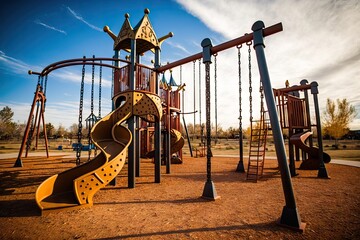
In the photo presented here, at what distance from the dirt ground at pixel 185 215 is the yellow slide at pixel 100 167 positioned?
1.22 ft

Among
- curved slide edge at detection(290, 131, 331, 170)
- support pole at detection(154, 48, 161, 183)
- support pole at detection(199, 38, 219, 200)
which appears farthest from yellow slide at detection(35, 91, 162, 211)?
curved slide edge at detection(290, 131, 331, 170)

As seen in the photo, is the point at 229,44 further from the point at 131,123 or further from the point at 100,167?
the point at 100,167

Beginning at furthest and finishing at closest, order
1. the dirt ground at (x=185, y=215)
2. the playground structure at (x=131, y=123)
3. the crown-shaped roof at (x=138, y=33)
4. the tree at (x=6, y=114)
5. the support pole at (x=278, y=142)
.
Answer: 1. the tree at (x=6, y=114)
2. the crown-shaped roof at (x=138, y=33)
3. the playground structure at (x=131, y=123)
4. the support pole at (x=278, y=142)
5. the dirt ground at (x=185, y=215)

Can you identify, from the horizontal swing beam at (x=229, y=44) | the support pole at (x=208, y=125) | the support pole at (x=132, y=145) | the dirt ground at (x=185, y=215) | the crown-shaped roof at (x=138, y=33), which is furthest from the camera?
the crown-shaped roof at (x=138, y=33)

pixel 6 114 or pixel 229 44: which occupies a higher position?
pixel 6 114

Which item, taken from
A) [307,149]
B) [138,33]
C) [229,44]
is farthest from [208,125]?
[307,149]

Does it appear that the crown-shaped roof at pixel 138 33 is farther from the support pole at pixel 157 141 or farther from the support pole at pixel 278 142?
the support pole at pixel 278 142

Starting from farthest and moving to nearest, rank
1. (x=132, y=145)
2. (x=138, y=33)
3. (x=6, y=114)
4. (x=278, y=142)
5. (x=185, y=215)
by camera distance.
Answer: (x=6, y=114)
(x=138, y=33)
(x=132, y=145)
(x=185, y=215)
(x=278, y=142)

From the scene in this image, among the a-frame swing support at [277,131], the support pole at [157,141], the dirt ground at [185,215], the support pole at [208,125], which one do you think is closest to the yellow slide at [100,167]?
the dirt ground at [185,215]

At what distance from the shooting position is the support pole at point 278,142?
3586mm

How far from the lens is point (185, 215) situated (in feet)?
13.7

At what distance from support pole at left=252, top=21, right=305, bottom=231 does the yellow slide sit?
437cm

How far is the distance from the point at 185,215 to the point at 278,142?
2.72 meters

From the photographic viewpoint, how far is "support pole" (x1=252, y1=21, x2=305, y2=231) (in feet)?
11.8
